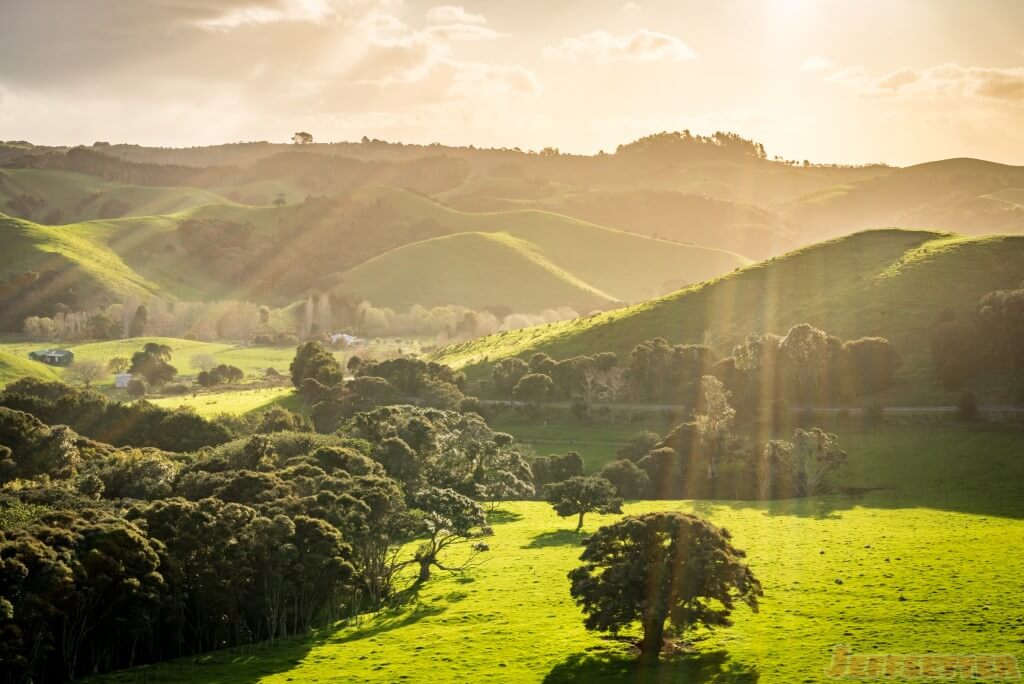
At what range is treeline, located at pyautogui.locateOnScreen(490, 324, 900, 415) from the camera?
121 meters

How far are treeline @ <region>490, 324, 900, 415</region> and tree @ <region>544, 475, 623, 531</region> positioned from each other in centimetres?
3521

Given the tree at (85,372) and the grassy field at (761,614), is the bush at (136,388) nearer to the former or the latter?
the tree at (85,372)

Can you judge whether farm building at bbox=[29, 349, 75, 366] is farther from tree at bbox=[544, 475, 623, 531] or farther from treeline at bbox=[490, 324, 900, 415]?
tree at bbox=[544, 475, 623, 531]

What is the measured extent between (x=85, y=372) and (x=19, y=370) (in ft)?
69.3

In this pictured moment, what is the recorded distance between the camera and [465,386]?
14612 centimetres

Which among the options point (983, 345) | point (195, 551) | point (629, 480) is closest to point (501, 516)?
point (629, 480)

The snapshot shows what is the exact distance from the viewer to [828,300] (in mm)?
153500

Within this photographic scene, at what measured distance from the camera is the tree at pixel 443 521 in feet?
226

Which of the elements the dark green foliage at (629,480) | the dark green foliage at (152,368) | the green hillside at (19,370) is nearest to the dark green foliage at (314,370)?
the dark green foliage at (152,368)

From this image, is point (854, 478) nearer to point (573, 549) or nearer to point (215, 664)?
point (573, 549)

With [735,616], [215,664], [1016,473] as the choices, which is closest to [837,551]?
[735,616]

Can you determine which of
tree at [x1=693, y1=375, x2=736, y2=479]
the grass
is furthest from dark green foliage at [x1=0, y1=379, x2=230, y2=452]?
tree at [x1=693, y1=375, x2=736, y2=479]

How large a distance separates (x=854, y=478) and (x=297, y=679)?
6524 cm

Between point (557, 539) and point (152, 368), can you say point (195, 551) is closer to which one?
point (557, 539)
